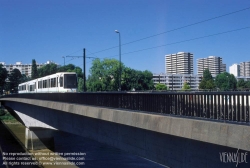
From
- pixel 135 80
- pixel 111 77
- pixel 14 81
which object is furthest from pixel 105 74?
pixel 14 81

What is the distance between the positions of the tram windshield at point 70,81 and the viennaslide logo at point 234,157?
31270 mm

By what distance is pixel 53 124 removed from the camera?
72.3 ft

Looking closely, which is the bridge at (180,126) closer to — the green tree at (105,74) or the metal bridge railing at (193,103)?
the metal bridge railing at (193,103)

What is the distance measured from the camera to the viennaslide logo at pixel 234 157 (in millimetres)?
6512

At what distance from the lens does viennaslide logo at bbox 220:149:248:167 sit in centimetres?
651

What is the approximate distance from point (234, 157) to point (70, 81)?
3191cm

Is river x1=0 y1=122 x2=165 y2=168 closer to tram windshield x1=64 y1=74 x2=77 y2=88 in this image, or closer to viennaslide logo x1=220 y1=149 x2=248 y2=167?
tram windshield x1=64 y1=74 x2=77 y2=88

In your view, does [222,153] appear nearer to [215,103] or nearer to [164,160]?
[215,103]

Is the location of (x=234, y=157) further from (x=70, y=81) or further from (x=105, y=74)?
(x=105, y=74)

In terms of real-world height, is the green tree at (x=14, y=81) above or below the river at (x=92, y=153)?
→ above

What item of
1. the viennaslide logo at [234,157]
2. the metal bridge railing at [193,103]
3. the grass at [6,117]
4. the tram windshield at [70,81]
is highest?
the tram windshield at [70,81]

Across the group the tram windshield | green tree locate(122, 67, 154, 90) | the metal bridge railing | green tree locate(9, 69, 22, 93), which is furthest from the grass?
the metal bridge railing

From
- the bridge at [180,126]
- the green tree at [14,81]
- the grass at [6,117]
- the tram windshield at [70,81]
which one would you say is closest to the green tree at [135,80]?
the grass at [6,117]

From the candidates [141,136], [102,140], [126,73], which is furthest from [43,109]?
[126,73]
